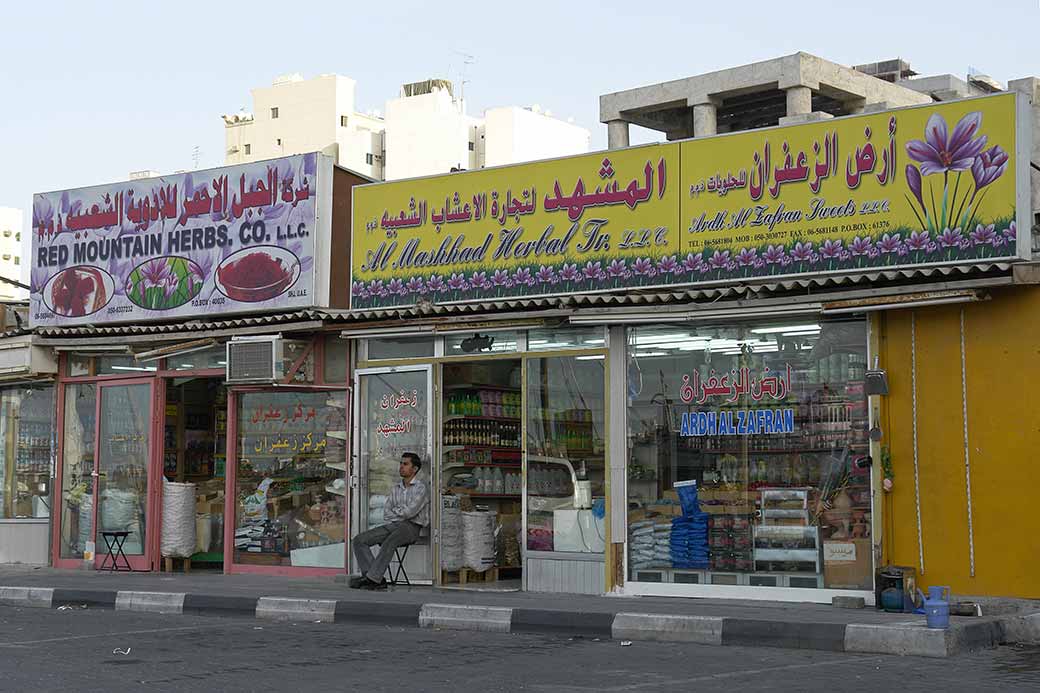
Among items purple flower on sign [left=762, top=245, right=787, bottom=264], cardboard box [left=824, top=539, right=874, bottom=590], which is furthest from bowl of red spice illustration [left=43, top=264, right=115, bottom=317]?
cardboard box [left=824, top=539, right=874, bottom=590]

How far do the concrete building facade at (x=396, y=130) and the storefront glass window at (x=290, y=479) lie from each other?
198 ft

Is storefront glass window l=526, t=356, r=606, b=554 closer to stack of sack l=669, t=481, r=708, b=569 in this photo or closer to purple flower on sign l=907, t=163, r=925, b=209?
stack of sack l=669, t=481, r=708, b=569

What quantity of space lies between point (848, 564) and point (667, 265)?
3166 mm

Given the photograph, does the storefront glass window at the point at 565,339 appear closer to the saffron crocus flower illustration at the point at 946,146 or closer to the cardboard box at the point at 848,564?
the cardboard box at the point at 848,564

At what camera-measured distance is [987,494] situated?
10930 mm

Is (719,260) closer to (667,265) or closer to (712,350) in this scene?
(667,265)

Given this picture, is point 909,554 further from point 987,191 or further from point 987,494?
point 987,191

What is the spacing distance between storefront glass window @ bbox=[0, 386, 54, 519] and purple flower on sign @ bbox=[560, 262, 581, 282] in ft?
25.6

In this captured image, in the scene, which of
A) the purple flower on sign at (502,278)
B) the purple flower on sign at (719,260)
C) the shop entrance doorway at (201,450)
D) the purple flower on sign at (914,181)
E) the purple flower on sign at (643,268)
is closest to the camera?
the purple flower on sign at (914,181)

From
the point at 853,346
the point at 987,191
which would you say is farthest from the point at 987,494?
the point at 987,191

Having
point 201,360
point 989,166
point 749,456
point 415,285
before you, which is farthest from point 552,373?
point 201,360

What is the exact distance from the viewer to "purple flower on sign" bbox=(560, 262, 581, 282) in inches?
516

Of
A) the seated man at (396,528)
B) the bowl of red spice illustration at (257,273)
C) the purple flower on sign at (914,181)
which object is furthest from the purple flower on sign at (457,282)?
the purple flower on sign at (914,181)

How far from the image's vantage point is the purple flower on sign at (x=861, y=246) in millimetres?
11445
